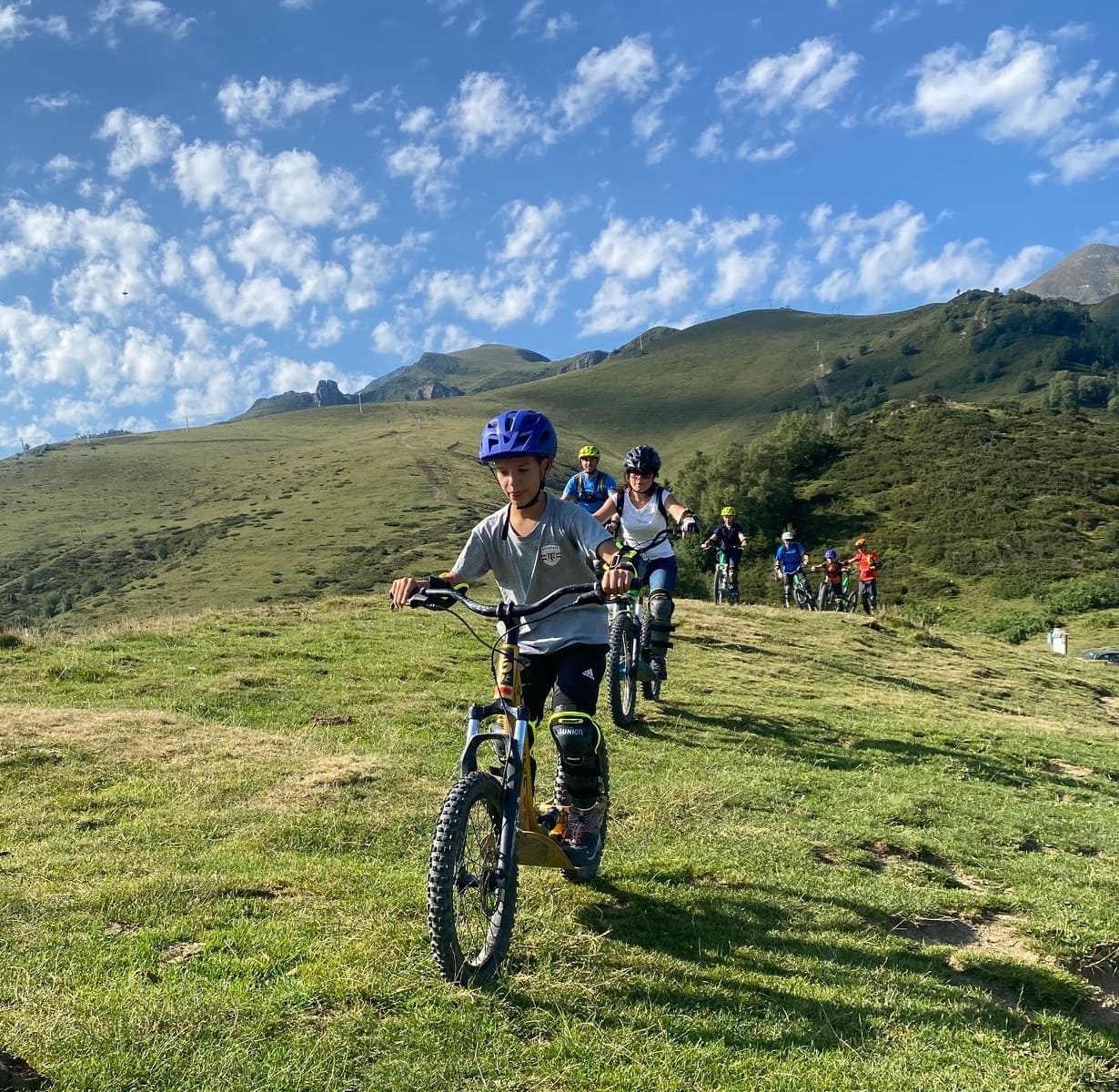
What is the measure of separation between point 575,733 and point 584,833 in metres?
0.67

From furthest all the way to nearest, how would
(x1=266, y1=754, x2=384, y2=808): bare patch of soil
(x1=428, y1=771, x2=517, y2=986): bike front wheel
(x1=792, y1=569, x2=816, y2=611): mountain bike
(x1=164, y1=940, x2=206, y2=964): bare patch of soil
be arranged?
(x1=792, y1=569, x2=816, y2=611): mountain bike → (x1=266, y1=754, x2=384, y2=808): bare patch of soil → (x1=164, y1=940, x2=206, y2=964): bare patch of soil → (x1=428, y1=771, x2=517, y2=986): bike front wheel

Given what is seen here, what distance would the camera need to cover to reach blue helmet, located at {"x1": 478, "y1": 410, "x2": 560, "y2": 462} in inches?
190

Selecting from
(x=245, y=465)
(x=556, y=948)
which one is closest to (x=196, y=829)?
(x=556, y=948)

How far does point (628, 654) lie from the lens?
33.4ft

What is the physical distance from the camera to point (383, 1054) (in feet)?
11.3

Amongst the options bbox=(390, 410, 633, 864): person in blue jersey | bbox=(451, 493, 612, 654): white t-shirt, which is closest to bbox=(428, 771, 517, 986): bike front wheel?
bbox=(390, 410, 633, 864): person in blue jersey

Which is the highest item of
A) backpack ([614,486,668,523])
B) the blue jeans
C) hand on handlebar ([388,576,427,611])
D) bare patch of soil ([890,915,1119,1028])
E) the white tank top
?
backpack ([614,486,668,523])

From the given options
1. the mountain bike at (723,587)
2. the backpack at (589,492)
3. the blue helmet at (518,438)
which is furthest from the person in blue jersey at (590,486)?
the mountain bike at (723,587)

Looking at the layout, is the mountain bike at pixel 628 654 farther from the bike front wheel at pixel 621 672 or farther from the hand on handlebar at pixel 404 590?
the hand on handlebar at pixel 404 590

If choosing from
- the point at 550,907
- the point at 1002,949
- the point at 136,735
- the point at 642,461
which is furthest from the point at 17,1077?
the point at 642,461

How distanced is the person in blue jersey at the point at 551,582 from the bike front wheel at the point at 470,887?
770 millimetres

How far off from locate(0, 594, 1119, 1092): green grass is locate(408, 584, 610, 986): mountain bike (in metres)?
0.22

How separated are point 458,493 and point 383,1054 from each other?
139168 millimetres

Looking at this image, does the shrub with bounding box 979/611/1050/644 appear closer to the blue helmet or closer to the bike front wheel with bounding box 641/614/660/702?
the bike front wheel with bounding box 641/614/660/702
